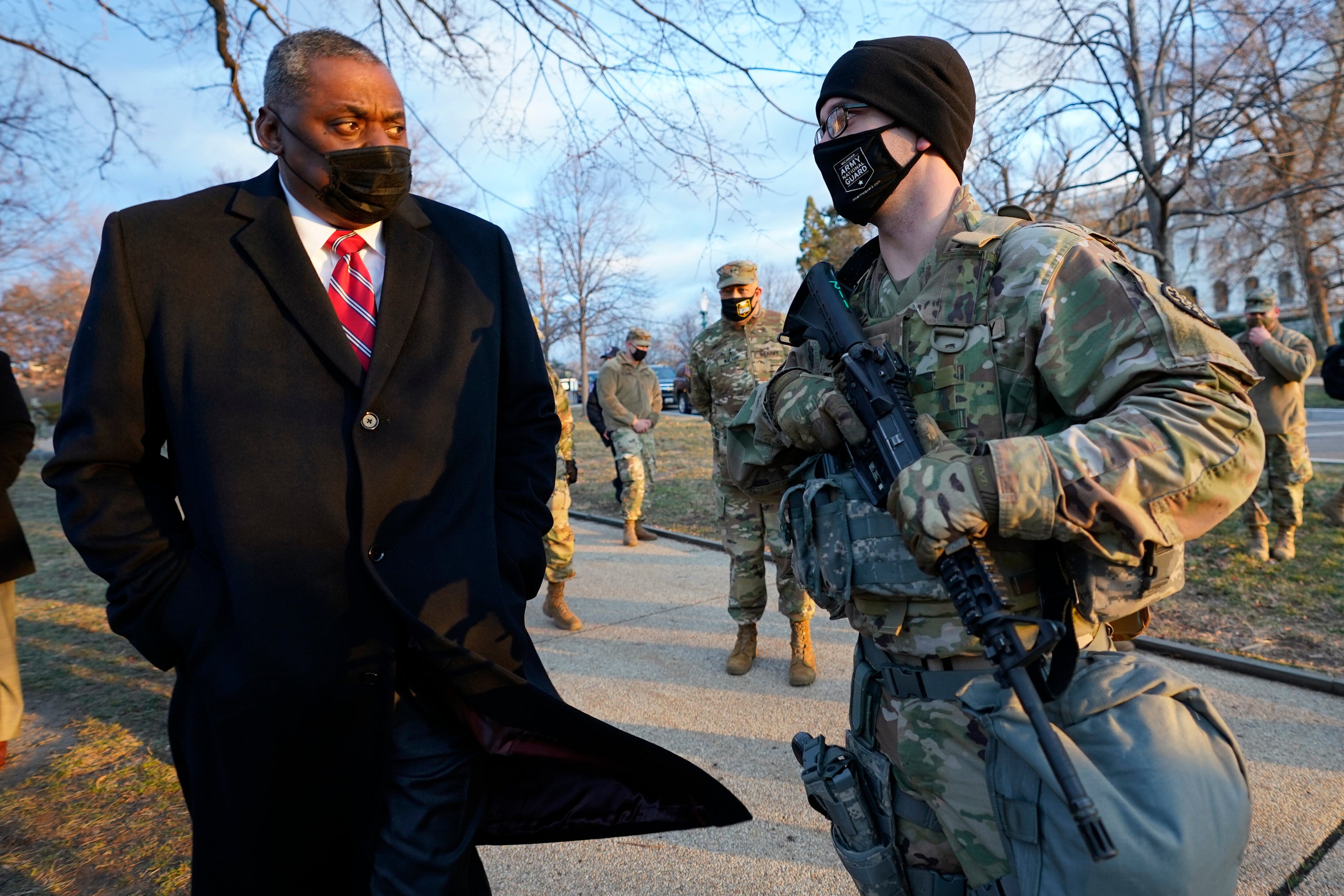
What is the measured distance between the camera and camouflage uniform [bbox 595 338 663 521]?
8375mm

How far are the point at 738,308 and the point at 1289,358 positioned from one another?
Result: 4755mm

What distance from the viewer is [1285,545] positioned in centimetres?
620

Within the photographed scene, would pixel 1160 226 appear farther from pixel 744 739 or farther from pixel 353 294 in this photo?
A: pixel 353 294

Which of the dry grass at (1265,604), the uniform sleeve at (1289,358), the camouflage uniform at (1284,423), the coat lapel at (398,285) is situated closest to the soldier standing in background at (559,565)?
the coat lapel at (398,285)

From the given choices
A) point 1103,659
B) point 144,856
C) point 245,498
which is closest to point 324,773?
point 245,498

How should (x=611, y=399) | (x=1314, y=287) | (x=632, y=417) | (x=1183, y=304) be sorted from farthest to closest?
(x=1314, y=287)
(x=611, y=399)
(x=632, y=417)
(x=1183, y=304)

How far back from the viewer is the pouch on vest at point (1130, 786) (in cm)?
131

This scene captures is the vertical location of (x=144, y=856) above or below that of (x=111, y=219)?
below

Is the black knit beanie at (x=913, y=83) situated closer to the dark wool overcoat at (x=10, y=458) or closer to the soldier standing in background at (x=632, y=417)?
the dark wool overcoat at (x=10, y=458)

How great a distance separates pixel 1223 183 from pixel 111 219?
8183 millimetres

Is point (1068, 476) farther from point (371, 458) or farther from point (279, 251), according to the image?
point (279, 251)

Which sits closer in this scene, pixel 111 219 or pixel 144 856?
pixel 111 219

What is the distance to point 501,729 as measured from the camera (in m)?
1.86

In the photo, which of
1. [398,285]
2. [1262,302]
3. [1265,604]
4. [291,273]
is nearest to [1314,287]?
[1262,302]
